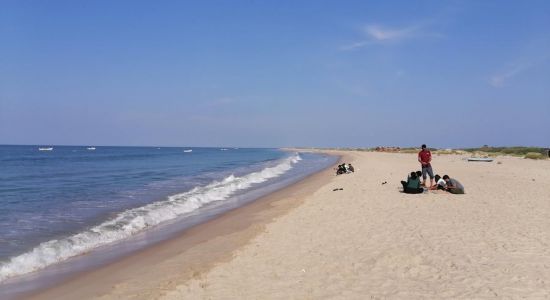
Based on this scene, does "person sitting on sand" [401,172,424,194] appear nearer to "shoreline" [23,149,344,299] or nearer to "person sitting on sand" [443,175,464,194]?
"person sitting on sand" [443,175,464,194]

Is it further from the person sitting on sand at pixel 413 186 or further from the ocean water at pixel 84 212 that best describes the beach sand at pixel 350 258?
the person sitting on sand at pixel 413 186

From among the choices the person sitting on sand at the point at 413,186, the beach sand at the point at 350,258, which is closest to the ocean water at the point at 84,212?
the beach sand at the point at 350,258

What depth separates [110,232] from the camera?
38.7 ft

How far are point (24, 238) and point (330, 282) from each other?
27.0ft

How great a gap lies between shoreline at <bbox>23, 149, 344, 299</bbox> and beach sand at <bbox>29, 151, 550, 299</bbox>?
26mm

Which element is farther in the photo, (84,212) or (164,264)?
(84,212)

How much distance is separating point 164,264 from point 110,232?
401 centimetres

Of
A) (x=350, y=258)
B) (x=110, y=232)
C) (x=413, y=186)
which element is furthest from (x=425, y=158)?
(x=110, y=232)

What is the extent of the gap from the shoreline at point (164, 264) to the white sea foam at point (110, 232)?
1.33m

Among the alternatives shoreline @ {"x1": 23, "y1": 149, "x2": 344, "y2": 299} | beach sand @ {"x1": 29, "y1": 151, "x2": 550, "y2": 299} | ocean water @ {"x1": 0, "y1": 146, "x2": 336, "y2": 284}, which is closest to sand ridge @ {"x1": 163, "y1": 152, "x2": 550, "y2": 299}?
beach sand @ {"x1": 29, "y1": 151, "x2": 550, "y2": 299}

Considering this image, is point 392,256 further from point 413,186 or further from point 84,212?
point 84,212

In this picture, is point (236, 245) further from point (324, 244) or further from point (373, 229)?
point (373, 229)

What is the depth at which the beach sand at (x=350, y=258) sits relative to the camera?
618 cm

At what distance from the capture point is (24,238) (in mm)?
10820
